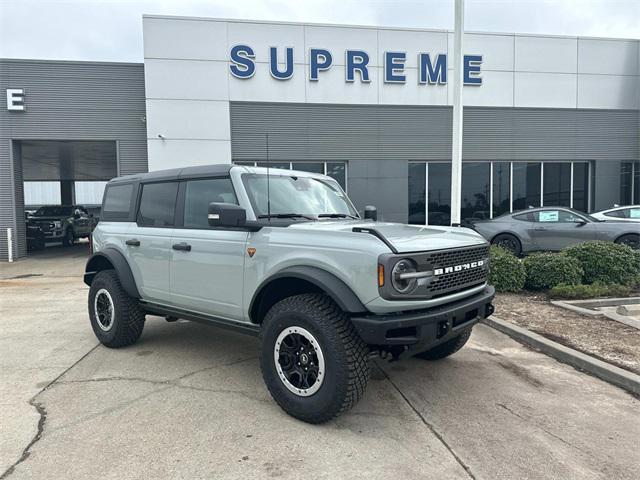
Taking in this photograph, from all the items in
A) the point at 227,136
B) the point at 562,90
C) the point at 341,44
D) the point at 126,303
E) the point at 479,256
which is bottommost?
the point at 126,303

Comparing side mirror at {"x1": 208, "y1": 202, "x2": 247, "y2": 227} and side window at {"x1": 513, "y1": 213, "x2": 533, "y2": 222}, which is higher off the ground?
side mirror at {"x1": 208, "y1": 202, "x2": 247, "y2": 227}

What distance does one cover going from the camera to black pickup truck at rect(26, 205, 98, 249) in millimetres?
18312

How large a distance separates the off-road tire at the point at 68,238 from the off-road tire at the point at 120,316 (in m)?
17.2

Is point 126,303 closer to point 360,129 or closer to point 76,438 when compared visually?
point 76,438

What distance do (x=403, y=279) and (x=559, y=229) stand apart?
9.52 m

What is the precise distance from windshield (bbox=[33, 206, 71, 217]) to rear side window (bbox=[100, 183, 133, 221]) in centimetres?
1615

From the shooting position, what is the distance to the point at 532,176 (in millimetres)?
15727

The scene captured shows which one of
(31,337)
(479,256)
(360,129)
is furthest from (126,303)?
(360,129)

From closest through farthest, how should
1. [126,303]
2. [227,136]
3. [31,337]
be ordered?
1. [126,303]
2. [31,337]
3. [227,136]

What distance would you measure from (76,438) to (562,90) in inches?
684

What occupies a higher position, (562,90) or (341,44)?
(341,44)

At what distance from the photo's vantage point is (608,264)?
7.58 m

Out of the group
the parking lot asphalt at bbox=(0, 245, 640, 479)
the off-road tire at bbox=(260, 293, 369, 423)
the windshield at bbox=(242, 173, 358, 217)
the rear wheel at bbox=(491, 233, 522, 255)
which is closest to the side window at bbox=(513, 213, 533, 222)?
the rear wheel at bbox=(491, 233, 522, 255)

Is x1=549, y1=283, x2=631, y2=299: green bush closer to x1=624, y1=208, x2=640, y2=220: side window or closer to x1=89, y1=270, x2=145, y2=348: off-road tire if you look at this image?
x1=624, y1=208, x2=640, y2=220: side window
